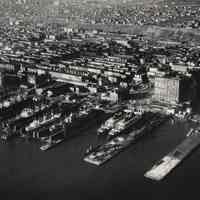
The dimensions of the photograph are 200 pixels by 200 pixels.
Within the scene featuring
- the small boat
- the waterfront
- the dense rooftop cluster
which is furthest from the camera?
the dense rooftop cluster

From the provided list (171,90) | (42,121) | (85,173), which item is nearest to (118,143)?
(85,173)

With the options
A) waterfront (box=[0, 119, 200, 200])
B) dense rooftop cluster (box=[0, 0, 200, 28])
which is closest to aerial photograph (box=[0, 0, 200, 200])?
waterfront (box=[0, 119, 200, 200])

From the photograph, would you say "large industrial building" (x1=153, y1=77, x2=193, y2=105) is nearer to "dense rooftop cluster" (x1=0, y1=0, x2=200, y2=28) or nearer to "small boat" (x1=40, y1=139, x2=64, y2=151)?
"small boat" (x1=40, y1=139, x2=64, y2=151)

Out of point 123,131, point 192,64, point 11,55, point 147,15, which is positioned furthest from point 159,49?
point 147,15

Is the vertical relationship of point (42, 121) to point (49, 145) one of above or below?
above

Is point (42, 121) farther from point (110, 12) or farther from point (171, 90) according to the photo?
point (110, 12)

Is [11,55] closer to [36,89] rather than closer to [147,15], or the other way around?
[36,89]
